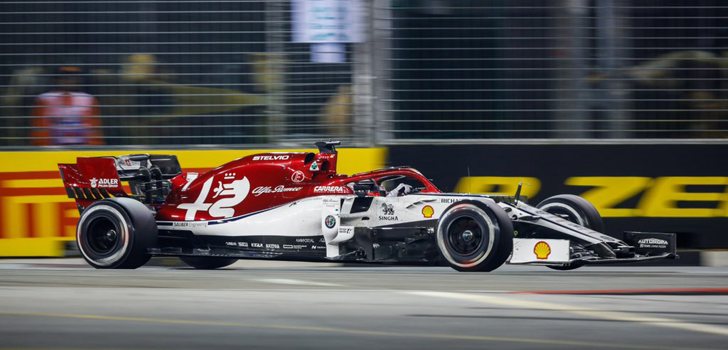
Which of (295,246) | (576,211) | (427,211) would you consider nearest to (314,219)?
(295,246)

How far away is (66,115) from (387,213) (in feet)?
14.8

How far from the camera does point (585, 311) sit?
751 centimetres

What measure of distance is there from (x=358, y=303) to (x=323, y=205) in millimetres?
2409

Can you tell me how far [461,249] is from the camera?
9664mm

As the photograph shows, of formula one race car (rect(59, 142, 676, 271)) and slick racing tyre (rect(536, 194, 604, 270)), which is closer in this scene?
formula one race car (rect(59, 142, 676, 271))

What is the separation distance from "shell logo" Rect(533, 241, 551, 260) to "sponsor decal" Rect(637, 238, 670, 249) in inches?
36.8

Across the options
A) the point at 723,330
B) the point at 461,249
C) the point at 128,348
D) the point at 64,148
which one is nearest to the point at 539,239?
the point at 461,249

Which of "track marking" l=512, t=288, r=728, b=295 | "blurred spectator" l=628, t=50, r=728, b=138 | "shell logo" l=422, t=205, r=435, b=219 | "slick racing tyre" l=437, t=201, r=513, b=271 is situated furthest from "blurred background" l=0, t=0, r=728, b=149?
"track marking" l=512, t=288, r=728, b=295

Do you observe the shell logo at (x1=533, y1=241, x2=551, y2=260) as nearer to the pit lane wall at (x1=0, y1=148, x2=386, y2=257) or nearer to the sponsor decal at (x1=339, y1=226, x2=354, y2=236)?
the sponsor decal at (x1=339, y1=226, x2=354, y2=236)

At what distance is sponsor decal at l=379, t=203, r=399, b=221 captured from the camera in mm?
10039

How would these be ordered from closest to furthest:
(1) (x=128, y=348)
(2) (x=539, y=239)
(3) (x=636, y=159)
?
(1) (x=128, y=348)
(2) (x=539, y=239)
(3) (x=636, y=159)

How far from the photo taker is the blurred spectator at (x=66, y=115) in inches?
503

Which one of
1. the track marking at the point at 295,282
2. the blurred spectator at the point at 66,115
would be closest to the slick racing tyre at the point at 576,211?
the track marking at the point at 295,282

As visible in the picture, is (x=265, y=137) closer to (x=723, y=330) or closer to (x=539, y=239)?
(x=539, y=239)
